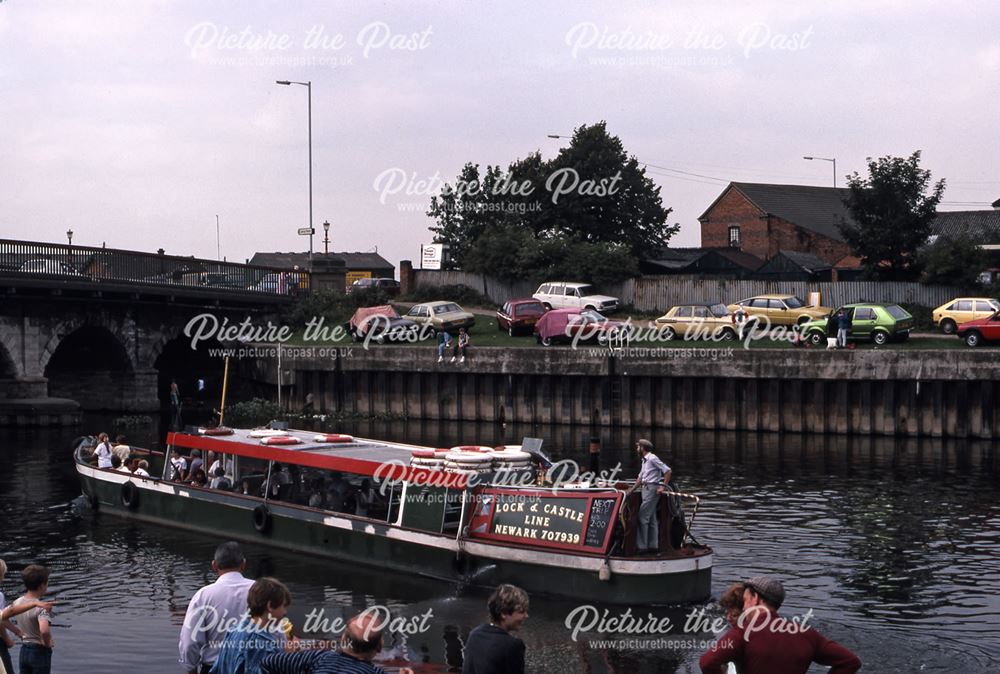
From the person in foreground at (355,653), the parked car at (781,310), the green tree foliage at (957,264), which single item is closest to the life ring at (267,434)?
the person in foreground at (355,653)

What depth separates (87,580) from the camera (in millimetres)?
24891

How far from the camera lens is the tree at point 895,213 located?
199 ft

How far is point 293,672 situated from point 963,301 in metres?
46.1

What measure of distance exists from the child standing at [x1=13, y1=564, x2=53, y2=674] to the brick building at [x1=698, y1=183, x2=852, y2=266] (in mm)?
74144

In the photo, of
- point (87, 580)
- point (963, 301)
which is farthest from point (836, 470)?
point (87, 580)

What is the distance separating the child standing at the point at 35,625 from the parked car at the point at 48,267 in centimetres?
4325

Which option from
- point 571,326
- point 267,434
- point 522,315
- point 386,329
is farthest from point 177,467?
point 522,315

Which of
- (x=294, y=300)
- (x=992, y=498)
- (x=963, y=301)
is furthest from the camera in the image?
(x=294, y=300)

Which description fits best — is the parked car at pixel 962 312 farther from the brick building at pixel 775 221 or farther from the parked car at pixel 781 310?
the brick building at pixel 775 221

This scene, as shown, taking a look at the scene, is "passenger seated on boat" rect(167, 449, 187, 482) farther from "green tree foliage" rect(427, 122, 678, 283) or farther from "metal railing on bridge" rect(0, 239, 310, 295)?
"green tree foliage" rect(427, 122, 678, 283)

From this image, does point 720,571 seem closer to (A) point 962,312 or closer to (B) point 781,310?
(A) point 962,312

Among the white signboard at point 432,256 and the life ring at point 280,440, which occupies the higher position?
the white signboard at point 432,256

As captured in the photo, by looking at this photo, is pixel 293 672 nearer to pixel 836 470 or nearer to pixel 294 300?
pixel 836 470

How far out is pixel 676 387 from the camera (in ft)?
163
